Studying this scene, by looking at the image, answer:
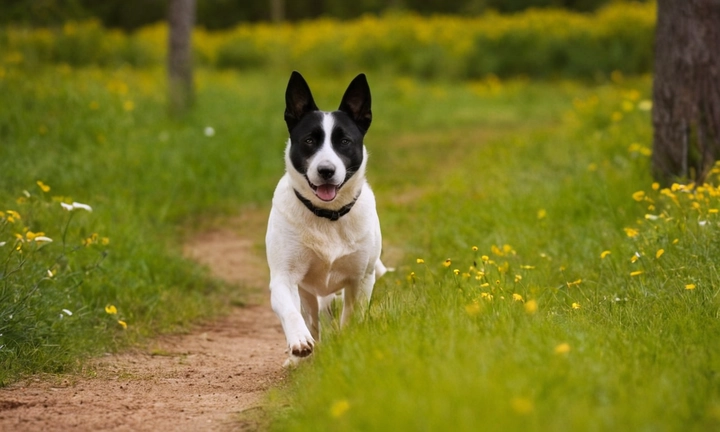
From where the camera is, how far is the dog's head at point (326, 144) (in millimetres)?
4562

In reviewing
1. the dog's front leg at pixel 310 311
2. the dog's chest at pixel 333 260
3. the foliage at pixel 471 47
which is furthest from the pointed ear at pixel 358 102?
the foliage at pixel 471 47

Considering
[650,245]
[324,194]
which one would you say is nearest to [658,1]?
[650,245]

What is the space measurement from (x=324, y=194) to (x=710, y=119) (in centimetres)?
349

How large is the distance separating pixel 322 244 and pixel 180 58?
8.38 m

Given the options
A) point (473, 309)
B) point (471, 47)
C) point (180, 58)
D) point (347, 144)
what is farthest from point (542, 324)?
point (471, 47)

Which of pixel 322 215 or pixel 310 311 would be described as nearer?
pixel 322 215

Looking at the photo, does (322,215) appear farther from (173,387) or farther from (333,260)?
(173,387)

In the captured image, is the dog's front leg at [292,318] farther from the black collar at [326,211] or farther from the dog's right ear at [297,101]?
the dog's right ear at [297,101]

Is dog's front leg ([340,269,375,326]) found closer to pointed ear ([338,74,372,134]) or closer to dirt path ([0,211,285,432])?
dirt path ([0,211,285,432])

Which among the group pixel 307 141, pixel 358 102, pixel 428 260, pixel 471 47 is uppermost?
pixel 358 102

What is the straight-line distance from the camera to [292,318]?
4312 millimetres

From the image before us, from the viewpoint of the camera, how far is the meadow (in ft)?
10.3

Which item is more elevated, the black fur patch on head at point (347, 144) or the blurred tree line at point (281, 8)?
the black fur patch on head at point (347, 144)

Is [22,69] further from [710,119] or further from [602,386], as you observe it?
[602,386]
